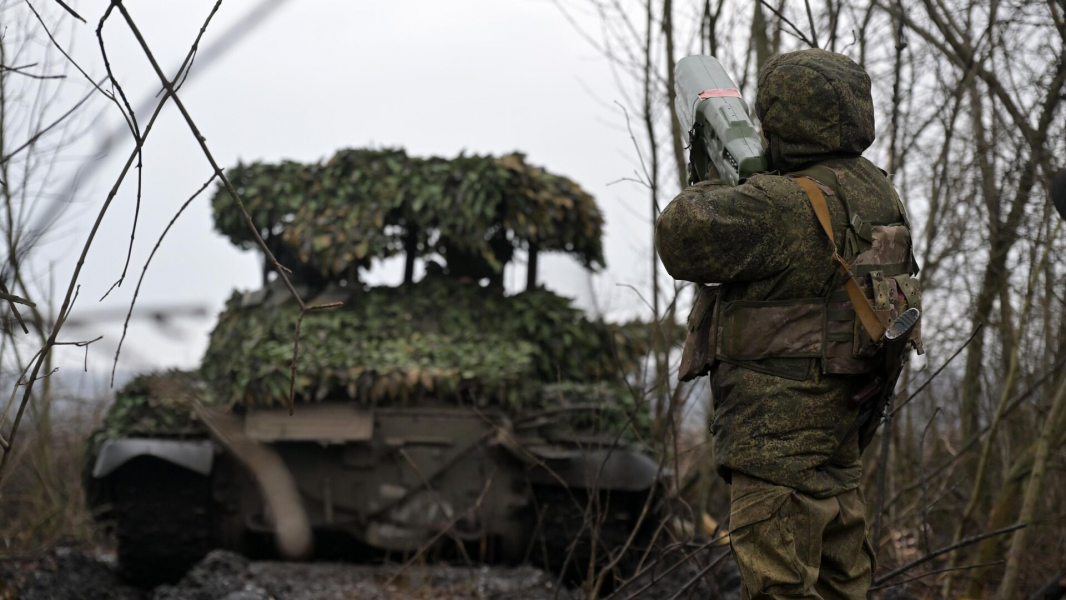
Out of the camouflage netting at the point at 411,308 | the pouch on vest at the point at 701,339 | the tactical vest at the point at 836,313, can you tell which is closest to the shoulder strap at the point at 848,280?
the tactical vest at the point at 836,313

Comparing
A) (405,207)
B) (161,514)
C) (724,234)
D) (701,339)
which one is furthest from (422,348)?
(724,234)

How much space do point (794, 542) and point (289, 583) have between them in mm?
4225

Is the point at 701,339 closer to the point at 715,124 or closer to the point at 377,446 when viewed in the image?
the point at 715,124

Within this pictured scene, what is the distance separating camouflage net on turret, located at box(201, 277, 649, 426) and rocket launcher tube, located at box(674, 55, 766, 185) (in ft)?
8.81

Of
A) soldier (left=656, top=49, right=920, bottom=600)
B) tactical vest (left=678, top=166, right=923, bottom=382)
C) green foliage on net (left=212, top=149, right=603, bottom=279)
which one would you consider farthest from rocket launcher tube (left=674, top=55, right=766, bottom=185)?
→ green foliage on net (left=212, top=149, right=603, bottom=279)

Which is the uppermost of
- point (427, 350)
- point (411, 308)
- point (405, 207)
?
point (405, 207)

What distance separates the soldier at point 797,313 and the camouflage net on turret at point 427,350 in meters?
2.87

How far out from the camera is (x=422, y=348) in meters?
6.85

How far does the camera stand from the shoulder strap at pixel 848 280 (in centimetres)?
298

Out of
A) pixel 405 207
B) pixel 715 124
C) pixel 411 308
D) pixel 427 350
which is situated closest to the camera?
pixel 715 124

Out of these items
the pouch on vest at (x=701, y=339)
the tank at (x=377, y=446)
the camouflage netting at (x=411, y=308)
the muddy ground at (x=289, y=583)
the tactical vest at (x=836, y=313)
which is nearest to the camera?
the tactical vest at (x=836, y=313)

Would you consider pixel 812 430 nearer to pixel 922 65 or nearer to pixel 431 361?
pixel 431 361

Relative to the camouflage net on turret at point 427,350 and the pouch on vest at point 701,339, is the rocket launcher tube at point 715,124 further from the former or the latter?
the camouflage net on turret at point 427,350

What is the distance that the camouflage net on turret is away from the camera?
6398 millimetres
